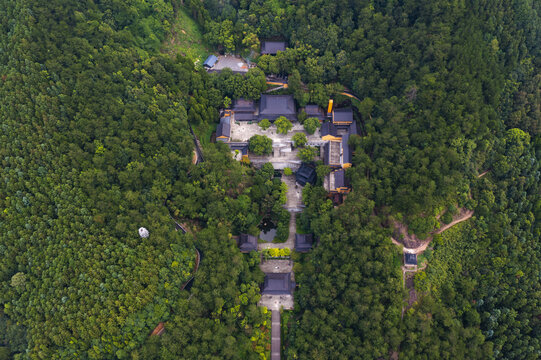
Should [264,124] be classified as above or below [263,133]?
above

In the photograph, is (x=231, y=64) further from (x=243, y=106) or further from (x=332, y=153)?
(x=332, y=153)

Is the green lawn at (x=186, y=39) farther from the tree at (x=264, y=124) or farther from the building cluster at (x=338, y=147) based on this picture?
the building cluster at (x=338, y=147)

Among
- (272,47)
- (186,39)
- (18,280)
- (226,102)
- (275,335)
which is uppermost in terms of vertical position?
(186,39)

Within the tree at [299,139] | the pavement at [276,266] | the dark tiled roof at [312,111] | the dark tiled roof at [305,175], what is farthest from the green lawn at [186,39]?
the pavement at [276,266]

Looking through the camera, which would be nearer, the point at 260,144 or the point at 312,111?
the point at 260,144

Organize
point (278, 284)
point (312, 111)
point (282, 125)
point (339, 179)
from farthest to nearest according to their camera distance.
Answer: point (312, 111), point (282, 125), point (339, 179), point (278, 284)

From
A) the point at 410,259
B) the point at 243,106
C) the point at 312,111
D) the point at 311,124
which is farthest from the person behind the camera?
the point at 243,106

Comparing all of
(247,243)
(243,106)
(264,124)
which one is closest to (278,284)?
(247,243)

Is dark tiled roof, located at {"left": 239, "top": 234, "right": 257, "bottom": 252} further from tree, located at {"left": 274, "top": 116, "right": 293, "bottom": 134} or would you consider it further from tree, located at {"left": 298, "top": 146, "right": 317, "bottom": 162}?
tree, located at {"left": 274, "top": 116, "right": 293, "bottom": 134}
